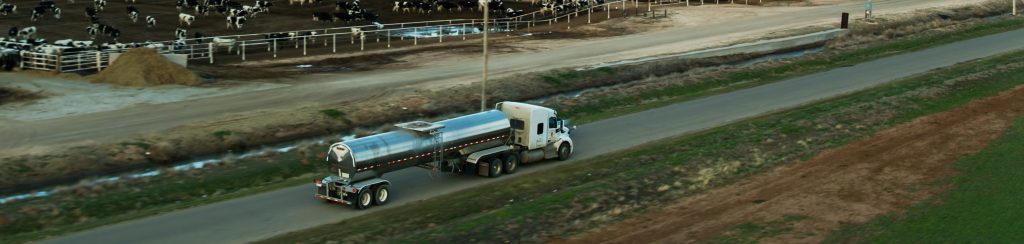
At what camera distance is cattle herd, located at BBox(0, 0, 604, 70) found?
56719 millimetres

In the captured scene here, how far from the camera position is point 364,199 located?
98.6ft

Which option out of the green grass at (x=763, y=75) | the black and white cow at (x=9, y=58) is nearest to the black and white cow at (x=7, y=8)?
the black and white cow at (x=9, y=58)

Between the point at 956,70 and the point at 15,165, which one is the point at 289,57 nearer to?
the point at 15,165

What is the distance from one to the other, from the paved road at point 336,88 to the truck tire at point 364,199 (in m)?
12.7

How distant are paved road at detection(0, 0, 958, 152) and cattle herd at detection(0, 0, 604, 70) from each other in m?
7.47

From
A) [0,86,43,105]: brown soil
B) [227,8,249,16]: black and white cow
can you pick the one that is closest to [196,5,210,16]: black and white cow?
[227,8,249,16]: black and white cow

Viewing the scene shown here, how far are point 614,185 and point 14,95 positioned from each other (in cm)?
2575

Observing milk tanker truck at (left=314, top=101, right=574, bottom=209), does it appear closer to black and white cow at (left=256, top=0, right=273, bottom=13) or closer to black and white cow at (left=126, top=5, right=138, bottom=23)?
black and white cow at (left=126, top=5, right=138, bottom=23)

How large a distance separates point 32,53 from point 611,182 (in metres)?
30.5

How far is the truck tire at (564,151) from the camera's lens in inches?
1435

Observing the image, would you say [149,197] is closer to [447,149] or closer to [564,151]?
[447,149]

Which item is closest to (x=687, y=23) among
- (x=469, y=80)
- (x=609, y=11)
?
(x=609, y=11)

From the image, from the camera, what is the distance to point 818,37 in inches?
2884

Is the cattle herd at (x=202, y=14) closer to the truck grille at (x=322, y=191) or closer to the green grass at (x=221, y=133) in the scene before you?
the green grass at (x=221, y=133)
